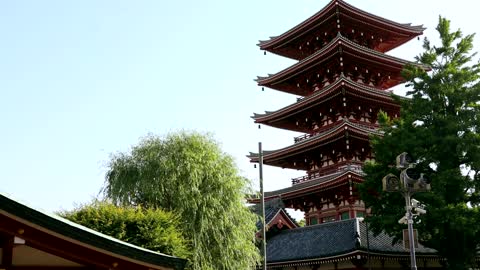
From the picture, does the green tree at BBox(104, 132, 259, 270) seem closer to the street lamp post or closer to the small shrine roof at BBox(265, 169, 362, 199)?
the small shrine roof at BBox(265, 169, 362, 199)

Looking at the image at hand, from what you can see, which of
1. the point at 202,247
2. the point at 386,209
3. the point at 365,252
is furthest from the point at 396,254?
the point at 202,247

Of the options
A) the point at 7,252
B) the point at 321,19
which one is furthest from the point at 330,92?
the point at 7,252

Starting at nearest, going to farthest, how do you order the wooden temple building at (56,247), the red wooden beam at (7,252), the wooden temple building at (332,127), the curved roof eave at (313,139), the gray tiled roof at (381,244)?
the wooden temple building at (56,247) < the red wooden beam at (7,252) < the gray tiled roof at (381,244) < the wooden temple building at (332,127) < the curved roof eave at (313,139)

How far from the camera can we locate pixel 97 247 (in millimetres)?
8164

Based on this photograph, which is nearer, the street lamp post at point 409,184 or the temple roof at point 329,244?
the street lamp post at point 409,184

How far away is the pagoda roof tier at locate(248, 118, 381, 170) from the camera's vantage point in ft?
105

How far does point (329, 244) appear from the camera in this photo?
93.8 feet

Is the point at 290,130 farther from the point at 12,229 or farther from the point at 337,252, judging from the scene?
the point at 12,229

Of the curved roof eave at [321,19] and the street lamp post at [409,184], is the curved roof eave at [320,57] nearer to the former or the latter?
the curved roof eave at [321,19]

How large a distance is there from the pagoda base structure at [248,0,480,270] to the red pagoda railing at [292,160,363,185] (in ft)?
0.28

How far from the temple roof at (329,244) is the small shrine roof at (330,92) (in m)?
8.18

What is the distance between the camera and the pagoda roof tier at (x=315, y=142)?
105ft

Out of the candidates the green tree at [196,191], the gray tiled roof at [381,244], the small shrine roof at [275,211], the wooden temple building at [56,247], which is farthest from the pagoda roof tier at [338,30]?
the wooden temple building at [56,247]

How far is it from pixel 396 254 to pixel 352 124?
838cm
